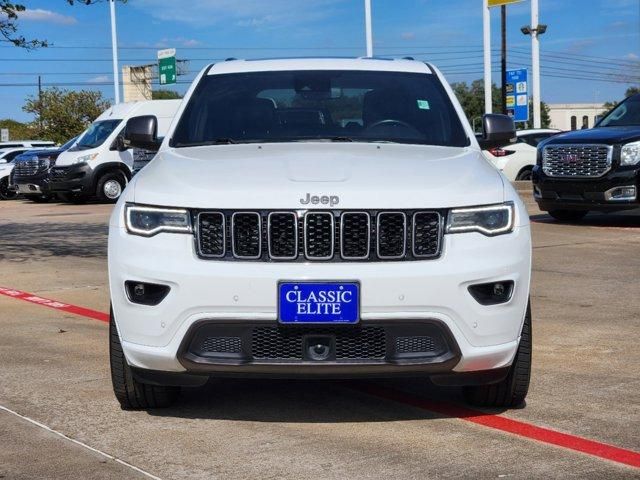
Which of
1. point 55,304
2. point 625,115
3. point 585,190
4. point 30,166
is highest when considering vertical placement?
point 625,115

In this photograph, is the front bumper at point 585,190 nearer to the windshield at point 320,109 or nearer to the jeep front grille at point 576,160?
the jeep front grille at point 576,160

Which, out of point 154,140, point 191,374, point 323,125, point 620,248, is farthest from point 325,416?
point 620,248

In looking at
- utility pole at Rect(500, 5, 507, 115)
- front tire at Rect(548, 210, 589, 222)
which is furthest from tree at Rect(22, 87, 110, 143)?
front tire at Rect(548, 210, 589, 222)

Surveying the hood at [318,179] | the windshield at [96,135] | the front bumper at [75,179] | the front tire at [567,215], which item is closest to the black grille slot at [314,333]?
the hood at [318,179]

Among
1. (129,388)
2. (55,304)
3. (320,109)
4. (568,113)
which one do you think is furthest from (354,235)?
(568,113)

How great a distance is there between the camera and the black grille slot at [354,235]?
4.50 meters

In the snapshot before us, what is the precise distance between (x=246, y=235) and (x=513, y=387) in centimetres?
150

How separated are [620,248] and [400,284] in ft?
28.2

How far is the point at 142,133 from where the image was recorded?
20.5 ft

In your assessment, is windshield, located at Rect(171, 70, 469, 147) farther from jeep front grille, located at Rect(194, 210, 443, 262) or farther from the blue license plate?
the blue license plate

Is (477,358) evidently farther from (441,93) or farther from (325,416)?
(441,93)

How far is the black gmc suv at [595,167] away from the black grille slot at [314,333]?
1060 centimetres

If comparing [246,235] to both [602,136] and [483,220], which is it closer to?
[483,220]

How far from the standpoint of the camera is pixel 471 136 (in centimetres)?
586
